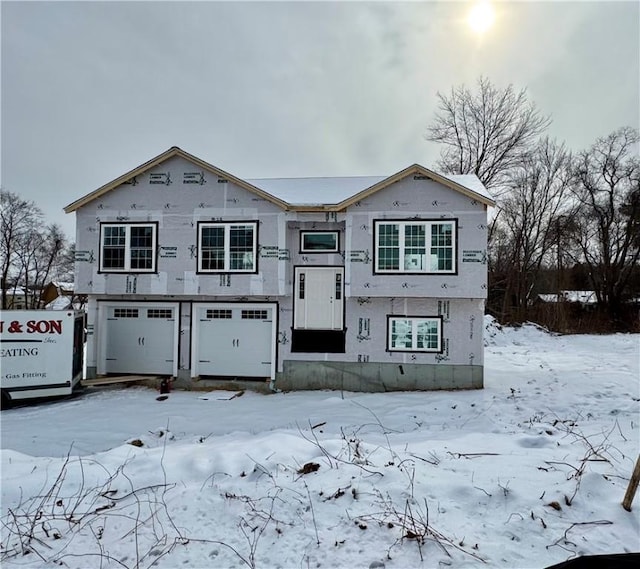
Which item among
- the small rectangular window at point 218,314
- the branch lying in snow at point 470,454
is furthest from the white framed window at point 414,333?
the branch lying in snow at point 470,454

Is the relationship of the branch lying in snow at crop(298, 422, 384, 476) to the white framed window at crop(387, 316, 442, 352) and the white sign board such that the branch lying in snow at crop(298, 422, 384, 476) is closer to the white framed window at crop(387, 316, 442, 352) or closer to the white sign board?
the white framed window at crop(387, 316, 442, 352)

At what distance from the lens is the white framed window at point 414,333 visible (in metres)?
11.0

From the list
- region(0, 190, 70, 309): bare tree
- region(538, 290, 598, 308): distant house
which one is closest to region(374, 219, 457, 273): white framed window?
region(538, 290, 598, 308): distant house

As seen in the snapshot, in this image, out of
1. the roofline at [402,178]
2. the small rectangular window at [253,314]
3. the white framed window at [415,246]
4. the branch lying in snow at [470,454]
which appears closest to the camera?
the branch lying in snow at [470,454]

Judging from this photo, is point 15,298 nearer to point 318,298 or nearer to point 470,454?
point 318,298

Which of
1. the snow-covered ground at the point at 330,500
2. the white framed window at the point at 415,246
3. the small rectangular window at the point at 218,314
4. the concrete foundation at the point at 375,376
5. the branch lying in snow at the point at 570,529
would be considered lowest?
the concrete foundation at the point at 375,376

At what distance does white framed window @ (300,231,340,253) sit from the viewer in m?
11.6

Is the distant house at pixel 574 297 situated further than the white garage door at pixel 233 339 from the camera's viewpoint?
Yes

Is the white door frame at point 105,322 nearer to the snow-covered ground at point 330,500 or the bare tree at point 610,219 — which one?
the snow-covered ground at point 330,500

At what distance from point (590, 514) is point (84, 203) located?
550 inches

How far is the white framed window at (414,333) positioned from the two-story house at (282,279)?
0.14ft

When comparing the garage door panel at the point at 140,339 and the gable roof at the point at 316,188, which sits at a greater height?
the gable roof at the point at 316,188

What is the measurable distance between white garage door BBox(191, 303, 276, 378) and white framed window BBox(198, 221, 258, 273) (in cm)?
131

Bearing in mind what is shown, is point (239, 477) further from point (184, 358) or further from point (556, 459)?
point (184, 358)
